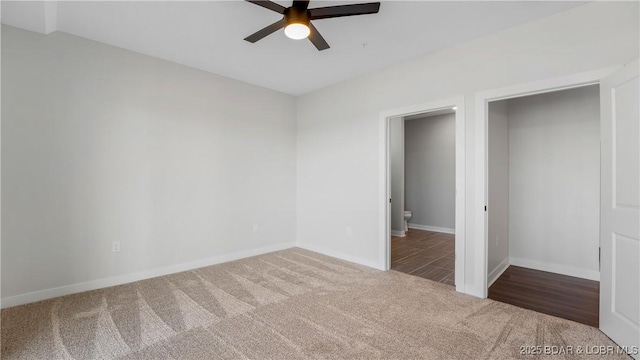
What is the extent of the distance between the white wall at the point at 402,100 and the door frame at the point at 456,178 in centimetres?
5

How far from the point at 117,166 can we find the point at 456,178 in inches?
152

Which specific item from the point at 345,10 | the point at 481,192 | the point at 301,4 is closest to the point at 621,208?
the point at 481,192

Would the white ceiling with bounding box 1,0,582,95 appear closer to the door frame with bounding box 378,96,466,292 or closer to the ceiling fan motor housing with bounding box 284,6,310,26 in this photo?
the ceiling fan motor housing with bounding box 284,6,310,26

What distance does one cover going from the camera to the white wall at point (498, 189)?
134 inches

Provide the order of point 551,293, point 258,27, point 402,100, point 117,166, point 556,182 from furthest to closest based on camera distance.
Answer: point 556,182 < point 402,100 < point 117,166 < point 551,293 < point 258,27

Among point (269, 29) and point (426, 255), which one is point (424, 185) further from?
point (269, 29)

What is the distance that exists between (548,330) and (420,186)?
4.74 m

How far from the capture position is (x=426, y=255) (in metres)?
4.55

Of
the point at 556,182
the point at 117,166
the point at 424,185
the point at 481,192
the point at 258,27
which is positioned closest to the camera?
the point at 258,27

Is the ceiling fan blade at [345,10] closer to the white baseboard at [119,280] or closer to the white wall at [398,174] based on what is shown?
the white baseboard at [119,280]

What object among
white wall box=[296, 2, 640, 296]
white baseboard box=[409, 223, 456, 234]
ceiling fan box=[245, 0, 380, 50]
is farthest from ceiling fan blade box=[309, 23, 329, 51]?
white baseboard box=[409, 223, 456, 234]

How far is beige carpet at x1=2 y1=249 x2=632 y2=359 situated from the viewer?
6.64 feet

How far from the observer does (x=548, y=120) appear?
3.84 m

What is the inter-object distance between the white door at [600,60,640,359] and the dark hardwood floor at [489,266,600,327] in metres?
0.44
